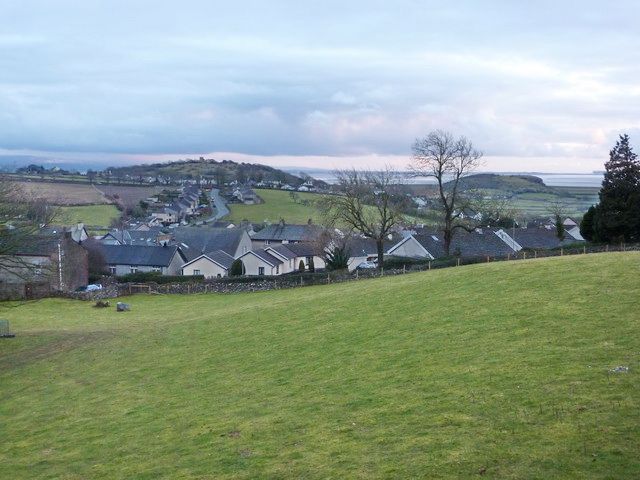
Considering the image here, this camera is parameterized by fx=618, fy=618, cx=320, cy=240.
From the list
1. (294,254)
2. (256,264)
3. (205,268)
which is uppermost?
(294,254)

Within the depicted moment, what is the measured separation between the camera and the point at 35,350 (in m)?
33.3

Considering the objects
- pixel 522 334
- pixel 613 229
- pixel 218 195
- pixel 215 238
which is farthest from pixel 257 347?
pixel 218 195

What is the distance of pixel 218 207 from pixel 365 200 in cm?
10841

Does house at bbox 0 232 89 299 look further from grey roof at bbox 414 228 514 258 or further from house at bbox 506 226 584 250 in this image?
house at bbox 506 226 584 250

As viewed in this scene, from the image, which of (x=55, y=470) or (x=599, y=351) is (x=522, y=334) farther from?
(x=55, y=470)

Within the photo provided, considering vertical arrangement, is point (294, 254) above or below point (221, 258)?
below

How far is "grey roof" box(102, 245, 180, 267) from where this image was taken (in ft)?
267

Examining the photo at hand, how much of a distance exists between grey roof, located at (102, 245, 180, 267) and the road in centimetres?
4928

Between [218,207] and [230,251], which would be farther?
[218,207]

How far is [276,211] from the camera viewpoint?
144 m

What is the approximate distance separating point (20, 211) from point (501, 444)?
33.8m

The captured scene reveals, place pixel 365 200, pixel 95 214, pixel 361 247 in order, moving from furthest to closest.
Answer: pixel 95 214
pixel 361 247
pixel 365 200

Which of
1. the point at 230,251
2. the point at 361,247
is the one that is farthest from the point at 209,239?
the point at 361,247

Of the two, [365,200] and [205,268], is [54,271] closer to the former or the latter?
[205,268]
